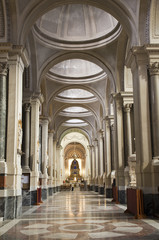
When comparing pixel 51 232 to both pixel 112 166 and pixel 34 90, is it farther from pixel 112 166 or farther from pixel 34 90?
Result: pixel 112 166

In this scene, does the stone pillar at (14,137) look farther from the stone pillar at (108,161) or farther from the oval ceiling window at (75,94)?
the oval ceiling window at (75,94)

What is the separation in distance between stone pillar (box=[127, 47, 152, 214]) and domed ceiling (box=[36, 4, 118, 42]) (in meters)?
6.03

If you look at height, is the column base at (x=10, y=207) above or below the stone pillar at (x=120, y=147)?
below

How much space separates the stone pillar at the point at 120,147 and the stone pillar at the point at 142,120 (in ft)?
15.6

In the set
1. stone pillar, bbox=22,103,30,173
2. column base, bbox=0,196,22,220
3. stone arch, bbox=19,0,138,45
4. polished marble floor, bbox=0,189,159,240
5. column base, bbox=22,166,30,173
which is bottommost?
polished marble floor, bbox=0,189,159,240

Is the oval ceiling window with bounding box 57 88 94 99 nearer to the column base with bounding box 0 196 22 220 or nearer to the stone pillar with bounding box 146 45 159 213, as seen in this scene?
the stone pillar with bounding box 146 45 159 213

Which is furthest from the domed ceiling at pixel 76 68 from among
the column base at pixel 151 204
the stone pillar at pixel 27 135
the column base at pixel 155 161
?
the column base at pixel 151 204

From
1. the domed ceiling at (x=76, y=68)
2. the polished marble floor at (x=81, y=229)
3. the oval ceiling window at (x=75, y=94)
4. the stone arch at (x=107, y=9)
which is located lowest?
the polished marble floor at (x=81, y=229)

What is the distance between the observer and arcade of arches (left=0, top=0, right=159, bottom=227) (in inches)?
387

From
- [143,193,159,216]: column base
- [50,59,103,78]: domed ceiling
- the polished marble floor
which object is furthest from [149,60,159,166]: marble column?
[50,59,103,78]: domed ceiling

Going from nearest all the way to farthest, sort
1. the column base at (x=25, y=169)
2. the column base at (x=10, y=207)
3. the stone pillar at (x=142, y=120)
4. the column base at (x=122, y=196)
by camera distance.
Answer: the column base at (x=10, y=207) < the stone pillar at (x=142, y=120) < the column base at (x=25, y=169) < the column base at (x=122, y=196)

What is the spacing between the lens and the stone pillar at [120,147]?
14.7 metres

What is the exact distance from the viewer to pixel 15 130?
9953mm

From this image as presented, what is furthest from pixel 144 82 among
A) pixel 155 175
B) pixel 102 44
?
→ pixel 102 44
